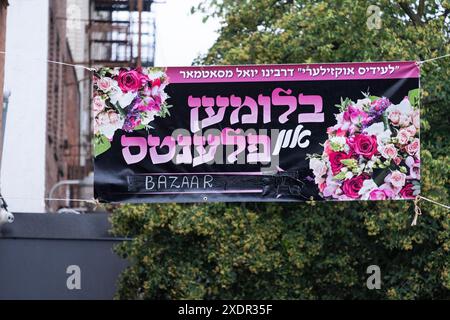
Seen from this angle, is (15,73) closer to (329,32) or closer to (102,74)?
(329,32)

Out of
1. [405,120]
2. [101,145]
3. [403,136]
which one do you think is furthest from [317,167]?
[101,145]

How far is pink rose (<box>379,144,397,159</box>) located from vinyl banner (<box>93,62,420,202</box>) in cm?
1

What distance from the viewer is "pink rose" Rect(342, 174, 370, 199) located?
1389cm

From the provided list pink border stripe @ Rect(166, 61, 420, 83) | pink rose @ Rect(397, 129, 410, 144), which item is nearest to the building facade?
pink border stripe @ Rect(166, 61, 420, 83)

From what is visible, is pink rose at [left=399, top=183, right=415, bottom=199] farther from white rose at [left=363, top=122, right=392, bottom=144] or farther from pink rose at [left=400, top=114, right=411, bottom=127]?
pink rose at [left=400, top=114, right=411, bottom=127]

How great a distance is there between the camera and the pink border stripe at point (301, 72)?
45.2 feet

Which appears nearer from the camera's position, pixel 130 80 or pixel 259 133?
pixel 259 133

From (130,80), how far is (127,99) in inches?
9.1

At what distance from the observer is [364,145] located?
46.0 ft

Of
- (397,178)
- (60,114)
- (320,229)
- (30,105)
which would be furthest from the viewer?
(60,114)

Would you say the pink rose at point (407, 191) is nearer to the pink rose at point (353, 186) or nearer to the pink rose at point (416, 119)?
the pink rose at point (353, 186)

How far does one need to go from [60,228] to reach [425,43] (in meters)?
9.35

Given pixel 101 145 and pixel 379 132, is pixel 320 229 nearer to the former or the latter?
pixel 379 132

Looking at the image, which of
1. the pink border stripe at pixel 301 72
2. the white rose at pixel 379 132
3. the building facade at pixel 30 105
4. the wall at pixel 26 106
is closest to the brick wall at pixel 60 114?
the building facade at pixel 30 105
